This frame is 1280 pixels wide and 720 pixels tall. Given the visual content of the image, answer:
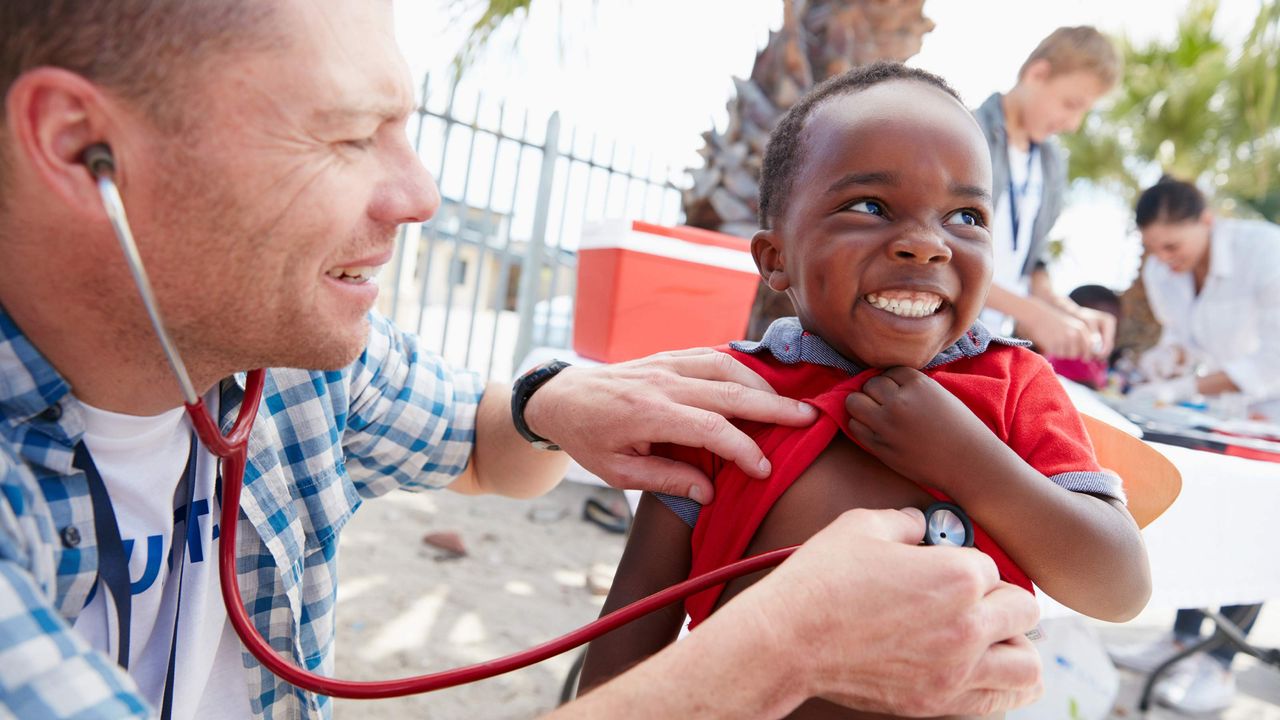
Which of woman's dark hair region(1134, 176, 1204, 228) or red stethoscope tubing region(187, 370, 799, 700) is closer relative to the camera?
red stethoscope tubing region(187, 370, 799, 700)

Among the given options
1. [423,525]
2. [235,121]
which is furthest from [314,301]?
[423,525]

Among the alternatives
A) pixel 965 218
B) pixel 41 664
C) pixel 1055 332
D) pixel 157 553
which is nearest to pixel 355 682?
pixel 41 664

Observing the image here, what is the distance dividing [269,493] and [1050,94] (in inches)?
130

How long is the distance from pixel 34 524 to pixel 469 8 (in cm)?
482

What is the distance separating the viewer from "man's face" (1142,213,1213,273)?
434 centimetres

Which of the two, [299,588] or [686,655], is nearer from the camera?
[686,655]

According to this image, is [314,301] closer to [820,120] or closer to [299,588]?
[299,588]

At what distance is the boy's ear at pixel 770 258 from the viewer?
1367 mm

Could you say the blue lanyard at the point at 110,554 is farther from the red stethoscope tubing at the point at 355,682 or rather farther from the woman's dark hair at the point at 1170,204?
the woman's dark hair at the point at 1170,204

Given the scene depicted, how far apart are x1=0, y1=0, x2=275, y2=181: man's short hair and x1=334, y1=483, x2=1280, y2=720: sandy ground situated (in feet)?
7.57

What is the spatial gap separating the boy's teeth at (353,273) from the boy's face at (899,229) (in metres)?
0.65

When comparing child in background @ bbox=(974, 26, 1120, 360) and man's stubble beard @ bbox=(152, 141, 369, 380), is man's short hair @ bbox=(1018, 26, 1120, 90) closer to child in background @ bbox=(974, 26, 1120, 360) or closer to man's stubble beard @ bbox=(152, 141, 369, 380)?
child in background @ bbox=(974, 26, 1120, 360)

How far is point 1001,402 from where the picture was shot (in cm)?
119

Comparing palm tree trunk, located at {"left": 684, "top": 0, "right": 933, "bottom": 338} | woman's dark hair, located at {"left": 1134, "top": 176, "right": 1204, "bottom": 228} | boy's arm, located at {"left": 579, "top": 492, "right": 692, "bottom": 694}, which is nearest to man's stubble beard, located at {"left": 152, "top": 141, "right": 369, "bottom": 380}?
boy's arm, located at {"left": 579, "top": 492, "right": 692, "bottom": 694}
